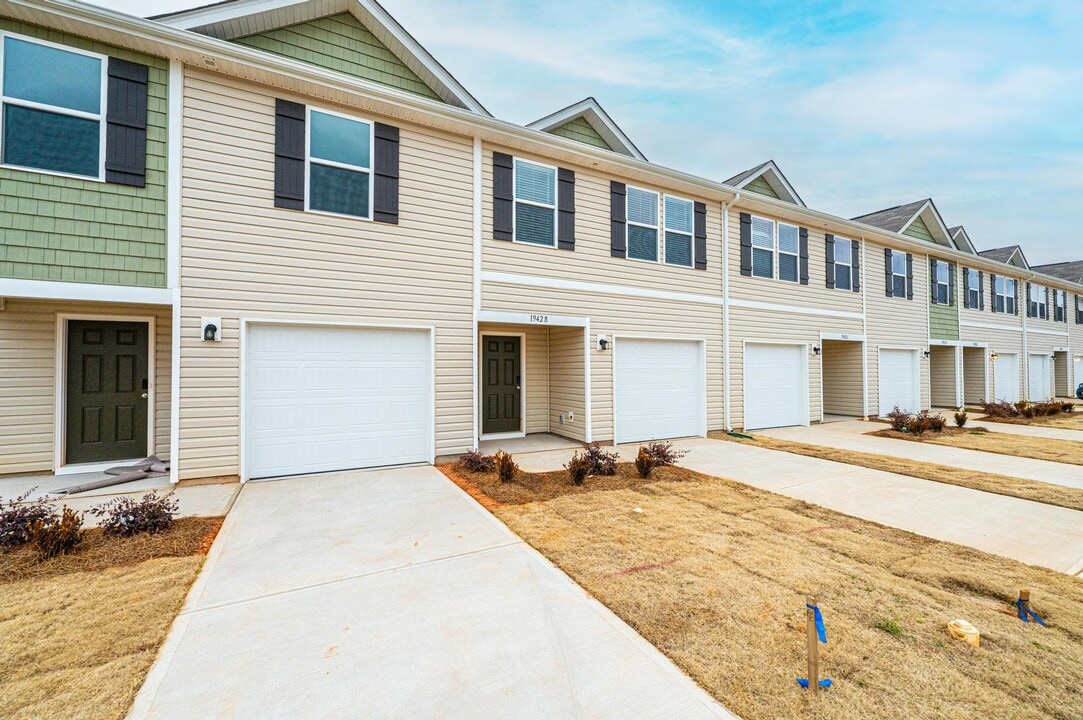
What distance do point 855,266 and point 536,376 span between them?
969cm

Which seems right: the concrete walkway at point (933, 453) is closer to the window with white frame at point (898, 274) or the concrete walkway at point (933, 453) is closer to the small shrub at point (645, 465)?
the window with white frame at point (898, 274)

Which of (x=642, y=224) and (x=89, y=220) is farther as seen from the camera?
(x=642, y=224)

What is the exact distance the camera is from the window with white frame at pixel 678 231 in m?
9.12

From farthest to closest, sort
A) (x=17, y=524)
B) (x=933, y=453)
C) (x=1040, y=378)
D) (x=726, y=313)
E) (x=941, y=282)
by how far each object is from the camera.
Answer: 1. (x=1040, y=378)
2. (x=941, y=282)
3. (x=726, y=313)
4. (x=933, y=453)
5. (x=17, y=524)

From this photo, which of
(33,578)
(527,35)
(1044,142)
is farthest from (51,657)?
(1044,142)

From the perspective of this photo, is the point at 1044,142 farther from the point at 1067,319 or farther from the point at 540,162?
the point at 540,162

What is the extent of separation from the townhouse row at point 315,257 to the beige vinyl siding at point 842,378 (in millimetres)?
4956

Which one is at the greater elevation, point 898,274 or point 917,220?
point 917,220

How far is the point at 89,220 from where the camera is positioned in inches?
197

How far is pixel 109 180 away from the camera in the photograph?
507 cm

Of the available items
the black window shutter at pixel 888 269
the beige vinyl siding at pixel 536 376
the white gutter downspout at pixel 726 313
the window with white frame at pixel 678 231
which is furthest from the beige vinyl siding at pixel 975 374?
the beige vinyl siding at pixel 536 376

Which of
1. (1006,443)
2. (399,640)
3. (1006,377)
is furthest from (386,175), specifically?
(1006,377)

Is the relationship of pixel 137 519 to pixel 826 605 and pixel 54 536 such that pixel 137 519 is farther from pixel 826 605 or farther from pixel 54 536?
pixel 826 605

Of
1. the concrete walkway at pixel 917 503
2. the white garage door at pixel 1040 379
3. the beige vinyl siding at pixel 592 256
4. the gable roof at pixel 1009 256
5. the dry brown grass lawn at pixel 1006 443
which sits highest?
the gable roof at pixel 1009 256
